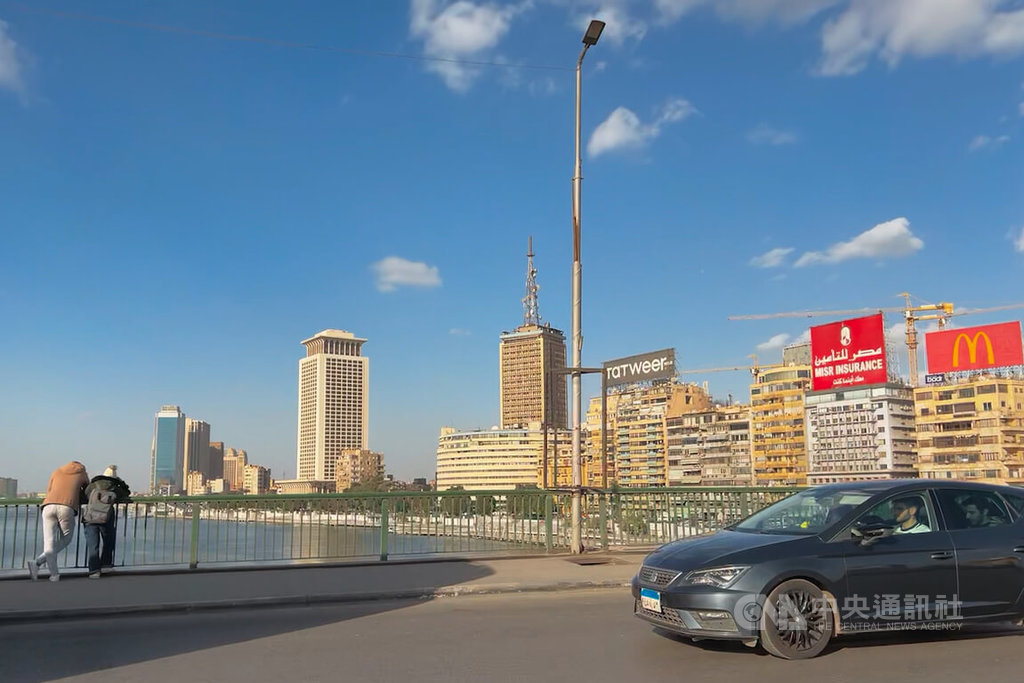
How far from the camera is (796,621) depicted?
659cm

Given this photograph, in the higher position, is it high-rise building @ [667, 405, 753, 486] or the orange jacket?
high-rise building @ [667, 405, 753, 486]

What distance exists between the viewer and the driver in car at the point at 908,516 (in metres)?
7.12

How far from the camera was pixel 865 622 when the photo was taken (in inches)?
266

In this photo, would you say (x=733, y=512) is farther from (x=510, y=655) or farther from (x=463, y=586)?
(x=510, y=655)

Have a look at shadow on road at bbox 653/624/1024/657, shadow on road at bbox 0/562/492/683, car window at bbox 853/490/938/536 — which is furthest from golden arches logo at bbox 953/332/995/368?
shadow on road at bbox 0/562/492/683

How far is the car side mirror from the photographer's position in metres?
6.85

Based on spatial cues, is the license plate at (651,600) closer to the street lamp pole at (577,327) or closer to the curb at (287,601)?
the curb at (287,601)

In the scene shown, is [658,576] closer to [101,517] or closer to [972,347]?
[101,517]

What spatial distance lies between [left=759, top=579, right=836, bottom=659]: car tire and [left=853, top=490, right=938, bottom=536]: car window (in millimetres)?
830

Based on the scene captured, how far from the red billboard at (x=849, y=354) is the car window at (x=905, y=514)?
20.8 m

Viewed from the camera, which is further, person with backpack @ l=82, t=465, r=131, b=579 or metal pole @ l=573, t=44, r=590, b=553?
metal pole @ l=573, t=44, r=590, b=553

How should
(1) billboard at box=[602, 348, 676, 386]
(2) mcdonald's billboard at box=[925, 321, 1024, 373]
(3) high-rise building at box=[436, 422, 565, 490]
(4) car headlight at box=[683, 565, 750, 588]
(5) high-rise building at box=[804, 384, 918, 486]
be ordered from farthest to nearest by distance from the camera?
(3) high-rise building at box=[436, 422, 565, 490]
(5) high-rise building at box=[804, 384, 918, 486]
(2) mcdonald's billboard at box=[925, 321, 1024, 373]
(1) billboard at box=[602, 348, 676, 386]
(4) car headlight at box=[683, 565, 750, 588]

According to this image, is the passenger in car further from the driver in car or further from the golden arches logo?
the golden arches logo

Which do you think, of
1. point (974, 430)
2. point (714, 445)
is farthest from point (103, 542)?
point (714, 445)
